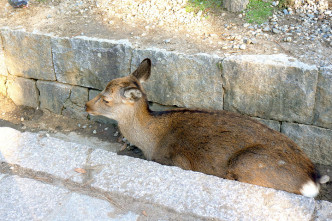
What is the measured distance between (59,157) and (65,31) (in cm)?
250

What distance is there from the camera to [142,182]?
3.17 meters

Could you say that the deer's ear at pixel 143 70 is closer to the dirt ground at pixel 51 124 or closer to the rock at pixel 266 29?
the dirt ground at pixel 51 124

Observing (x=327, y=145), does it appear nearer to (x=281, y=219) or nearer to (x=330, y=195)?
(x=330, y=195)

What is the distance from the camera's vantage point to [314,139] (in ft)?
14.5

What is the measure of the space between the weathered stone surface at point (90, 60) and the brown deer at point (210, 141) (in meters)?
0.73

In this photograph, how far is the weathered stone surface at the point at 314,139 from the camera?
4375 millimetres

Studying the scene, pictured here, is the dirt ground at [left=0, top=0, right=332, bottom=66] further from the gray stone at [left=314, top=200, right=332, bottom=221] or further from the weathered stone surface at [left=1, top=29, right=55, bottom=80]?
the gray stone at [left=314, top=200, right=332, bottom=221]

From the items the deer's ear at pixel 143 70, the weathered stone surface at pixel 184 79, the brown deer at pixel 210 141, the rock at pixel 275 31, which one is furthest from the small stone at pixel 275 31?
the deer's ear at pixel 143 70

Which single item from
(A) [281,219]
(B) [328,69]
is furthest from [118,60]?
(A) [281,219]

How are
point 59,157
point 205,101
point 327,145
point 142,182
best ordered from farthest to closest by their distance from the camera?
1. point 205,101
2. point 327,145
3. point 59,157
4. point 142,182

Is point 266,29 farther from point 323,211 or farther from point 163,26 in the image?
point 323,211

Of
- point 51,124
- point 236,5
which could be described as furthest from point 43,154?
point 236,5

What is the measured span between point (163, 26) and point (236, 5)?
3.55 ft

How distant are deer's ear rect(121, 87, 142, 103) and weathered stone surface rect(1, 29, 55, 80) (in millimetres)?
1909
